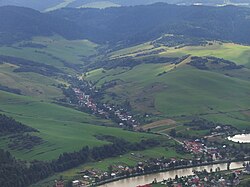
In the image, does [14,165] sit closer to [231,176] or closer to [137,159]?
[137,159]

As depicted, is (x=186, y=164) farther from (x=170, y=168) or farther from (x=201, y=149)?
(x=201, y=149)

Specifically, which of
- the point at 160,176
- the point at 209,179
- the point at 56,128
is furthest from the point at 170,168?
the point at 56,128

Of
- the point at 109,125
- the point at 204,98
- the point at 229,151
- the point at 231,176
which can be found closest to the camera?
the point at 231,176

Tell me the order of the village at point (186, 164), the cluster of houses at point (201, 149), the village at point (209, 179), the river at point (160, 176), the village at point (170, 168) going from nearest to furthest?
the village at point (209, 179), the village at point (170, 168), the village at point (186, 164), the river at point (160, 176), the cluster of houses at point (201, 149)

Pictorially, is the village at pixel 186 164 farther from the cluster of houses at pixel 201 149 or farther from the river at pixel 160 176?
the river at pixel 160 176

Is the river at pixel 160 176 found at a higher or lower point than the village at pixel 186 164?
lower

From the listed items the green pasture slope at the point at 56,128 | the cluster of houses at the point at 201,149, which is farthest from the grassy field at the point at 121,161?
the green pasture slope at the point at 56,128

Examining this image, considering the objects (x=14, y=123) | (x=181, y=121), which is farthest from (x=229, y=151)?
(x=14, y=123)

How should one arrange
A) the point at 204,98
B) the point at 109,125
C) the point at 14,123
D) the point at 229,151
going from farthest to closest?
the point at 204,98
the point at 109,125
the point at 14,123
the point at 229,151

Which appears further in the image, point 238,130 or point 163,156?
point 238,130
